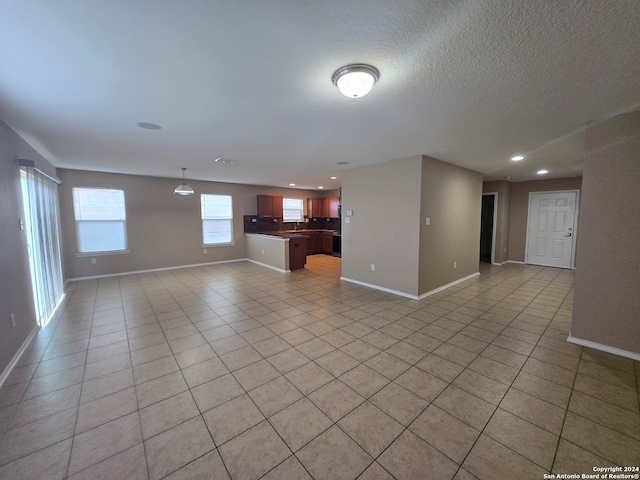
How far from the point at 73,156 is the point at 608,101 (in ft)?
21.8

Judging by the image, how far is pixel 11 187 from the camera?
2.68 meters

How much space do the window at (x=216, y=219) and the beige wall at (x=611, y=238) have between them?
24.1 ft

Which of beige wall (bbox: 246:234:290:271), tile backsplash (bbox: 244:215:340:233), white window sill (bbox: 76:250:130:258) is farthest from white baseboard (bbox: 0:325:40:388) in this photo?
tile backsplash (bbox: 244:215:340:233)

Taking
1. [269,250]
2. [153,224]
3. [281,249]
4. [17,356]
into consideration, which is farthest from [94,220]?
[281,249]

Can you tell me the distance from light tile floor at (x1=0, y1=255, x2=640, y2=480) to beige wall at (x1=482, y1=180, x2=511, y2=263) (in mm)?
3855

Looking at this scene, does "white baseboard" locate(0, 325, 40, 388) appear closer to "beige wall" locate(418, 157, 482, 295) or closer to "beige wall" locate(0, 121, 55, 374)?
"beige wall" locate(0, 121, 55, 374)

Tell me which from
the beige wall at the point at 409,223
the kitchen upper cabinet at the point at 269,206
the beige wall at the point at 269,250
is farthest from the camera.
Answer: the kitchen upper cabinet at the point at 269,206

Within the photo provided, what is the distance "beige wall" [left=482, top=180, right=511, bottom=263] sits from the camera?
6973 mm

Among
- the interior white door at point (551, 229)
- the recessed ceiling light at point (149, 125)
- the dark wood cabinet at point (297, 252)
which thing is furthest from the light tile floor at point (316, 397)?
the interior white door at point (551, 229)

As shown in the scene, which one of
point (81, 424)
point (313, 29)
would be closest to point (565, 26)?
point (313, 29)

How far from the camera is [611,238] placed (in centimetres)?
255

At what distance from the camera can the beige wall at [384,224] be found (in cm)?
416

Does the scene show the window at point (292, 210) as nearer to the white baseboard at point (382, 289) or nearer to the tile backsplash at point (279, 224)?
Answer: the tile backsplash at point (279, 224)

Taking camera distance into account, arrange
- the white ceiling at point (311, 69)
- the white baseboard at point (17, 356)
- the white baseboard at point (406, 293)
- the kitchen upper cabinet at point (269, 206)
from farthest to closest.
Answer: the kitchen upper cabinet at point (269, 206)
the white baseboard at point (406, 293)
the white baseboard at point (17, 356)
the white ceiling at point (311, 69)
